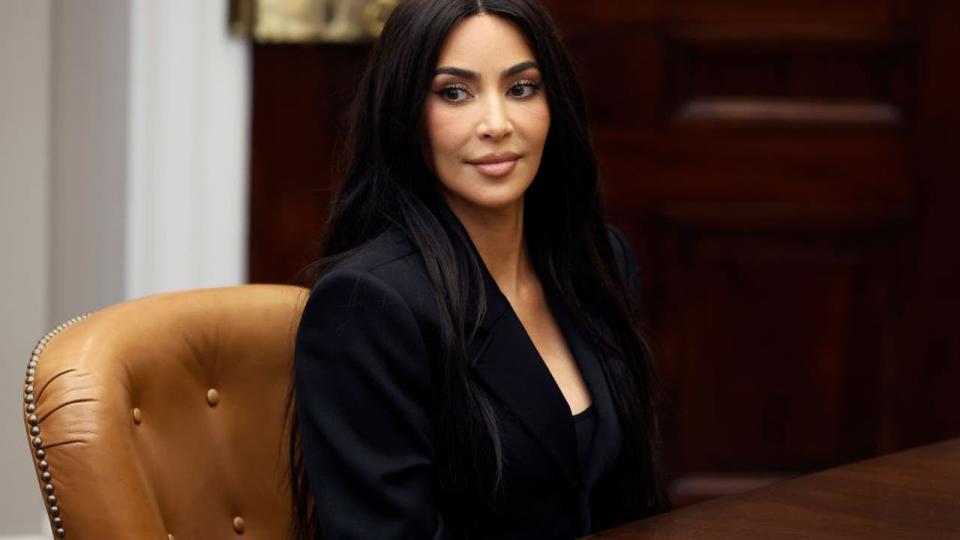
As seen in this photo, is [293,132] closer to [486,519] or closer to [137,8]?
[137,8]

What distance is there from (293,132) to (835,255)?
110 centimetres

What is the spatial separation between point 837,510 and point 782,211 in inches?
70.9

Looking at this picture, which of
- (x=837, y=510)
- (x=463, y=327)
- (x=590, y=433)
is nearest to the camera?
(x=837, y=510)

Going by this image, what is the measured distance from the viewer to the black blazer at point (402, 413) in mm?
1614

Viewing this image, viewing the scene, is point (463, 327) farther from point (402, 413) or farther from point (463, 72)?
point (463, 72)

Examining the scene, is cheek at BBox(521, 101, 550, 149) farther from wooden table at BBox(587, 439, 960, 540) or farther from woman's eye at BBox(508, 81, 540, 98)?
wooden table at BBox(587, 439, 960, 540)

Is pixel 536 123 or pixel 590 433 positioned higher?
pixel 536 123

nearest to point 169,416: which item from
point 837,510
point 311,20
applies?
point 837,510

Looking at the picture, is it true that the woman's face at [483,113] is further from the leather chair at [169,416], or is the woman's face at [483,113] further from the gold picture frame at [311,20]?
the gold picture frame at [311,20]

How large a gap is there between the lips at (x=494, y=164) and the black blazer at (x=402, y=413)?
11cm

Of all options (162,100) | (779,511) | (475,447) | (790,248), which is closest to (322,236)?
(475,447)

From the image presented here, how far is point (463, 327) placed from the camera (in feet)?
5.62

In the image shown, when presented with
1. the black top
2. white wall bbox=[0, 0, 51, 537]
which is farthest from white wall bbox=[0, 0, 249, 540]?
the black top

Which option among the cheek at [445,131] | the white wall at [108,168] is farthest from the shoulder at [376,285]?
the white wall at [108,168]
